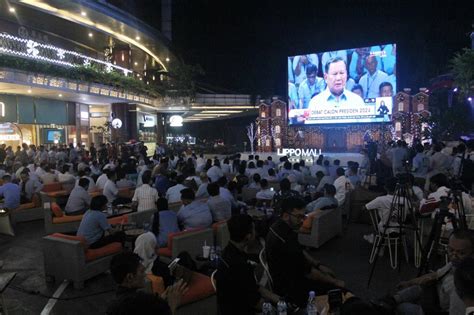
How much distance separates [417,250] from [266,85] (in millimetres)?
27672

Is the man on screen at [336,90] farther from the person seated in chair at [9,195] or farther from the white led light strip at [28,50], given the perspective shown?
the person seated in chair at [9,195]

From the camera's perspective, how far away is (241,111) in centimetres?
3244

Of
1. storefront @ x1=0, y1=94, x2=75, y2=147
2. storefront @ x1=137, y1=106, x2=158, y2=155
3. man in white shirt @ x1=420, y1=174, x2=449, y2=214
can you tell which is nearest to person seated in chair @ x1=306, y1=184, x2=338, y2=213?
man in white shirt @ x1=420, y1=174, x2=449, y2=214

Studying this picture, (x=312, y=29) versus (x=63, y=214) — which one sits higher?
(x=312, y=29)

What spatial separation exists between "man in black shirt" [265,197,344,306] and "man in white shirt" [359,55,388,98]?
20.0 m

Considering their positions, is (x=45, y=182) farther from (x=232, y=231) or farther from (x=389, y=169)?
(x=389, y=169)

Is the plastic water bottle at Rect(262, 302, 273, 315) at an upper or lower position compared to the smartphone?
lower

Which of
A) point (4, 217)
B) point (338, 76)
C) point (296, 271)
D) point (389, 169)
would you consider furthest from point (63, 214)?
point (338, 76)

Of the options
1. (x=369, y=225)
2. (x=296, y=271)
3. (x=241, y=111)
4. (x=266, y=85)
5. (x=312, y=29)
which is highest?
(x=312, y=29)

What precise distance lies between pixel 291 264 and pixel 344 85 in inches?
802

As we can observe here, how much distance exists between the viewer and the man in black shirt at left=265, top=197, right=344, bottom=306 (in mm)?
3367

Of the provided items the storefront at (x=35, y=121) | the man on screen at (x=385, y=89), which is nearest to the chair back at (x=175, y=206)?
the storefront at (x=35, y=121)

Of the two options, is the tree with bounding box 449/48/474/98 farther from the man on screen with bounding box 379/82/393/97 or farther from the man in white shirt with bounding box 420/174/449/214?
the man on screen with bounding box 379/82/393/97

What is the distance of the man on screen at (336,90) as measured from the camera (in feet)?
72.8
